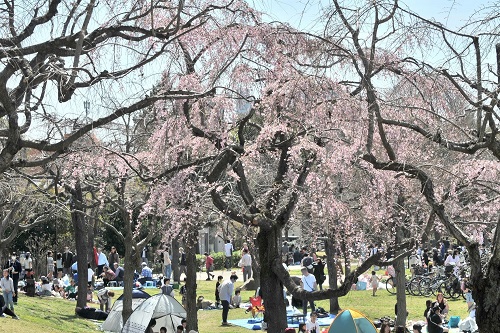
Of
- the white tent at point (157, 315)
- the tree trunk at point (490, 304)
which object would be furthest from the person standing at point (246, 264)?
the tree trunk at point (490, 304)

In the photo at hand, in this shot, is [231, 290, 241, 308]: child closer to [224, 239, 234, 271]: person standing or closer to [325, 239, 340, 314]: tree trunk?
[325, 239, 340, 314]: tree trunk

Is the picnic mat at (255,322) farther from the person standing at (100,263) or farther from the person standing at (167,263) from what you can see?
the person standing at (100,263)

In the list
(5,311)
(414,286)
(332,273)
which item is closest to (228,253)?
(414,286)

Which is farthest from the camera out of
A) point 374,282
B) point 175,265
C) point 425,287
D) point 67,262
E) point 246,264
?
point 175,265

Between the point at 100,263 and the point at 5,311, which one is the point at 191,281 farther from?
the point at 100,263

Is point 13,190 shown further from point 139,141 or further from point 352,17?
point 352,17

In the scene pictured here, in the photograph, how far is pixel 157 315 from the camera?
746 inches

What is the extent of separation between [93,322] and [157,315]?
312 centimetres

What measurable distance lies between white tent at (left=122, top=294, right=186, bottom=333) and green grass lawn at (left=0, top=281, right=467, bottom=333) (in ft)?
4.35

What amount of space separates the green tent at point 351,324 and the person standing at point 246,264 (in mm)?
15067

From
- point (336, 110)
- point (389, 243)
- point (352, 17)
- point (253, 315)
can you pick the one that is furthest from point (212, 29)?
point (253, 315)

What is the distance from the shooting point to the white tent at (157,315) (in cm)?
1825

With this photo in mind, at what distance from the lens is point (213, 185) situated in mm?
12602

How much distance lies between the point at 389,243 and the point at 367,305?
348 inches
